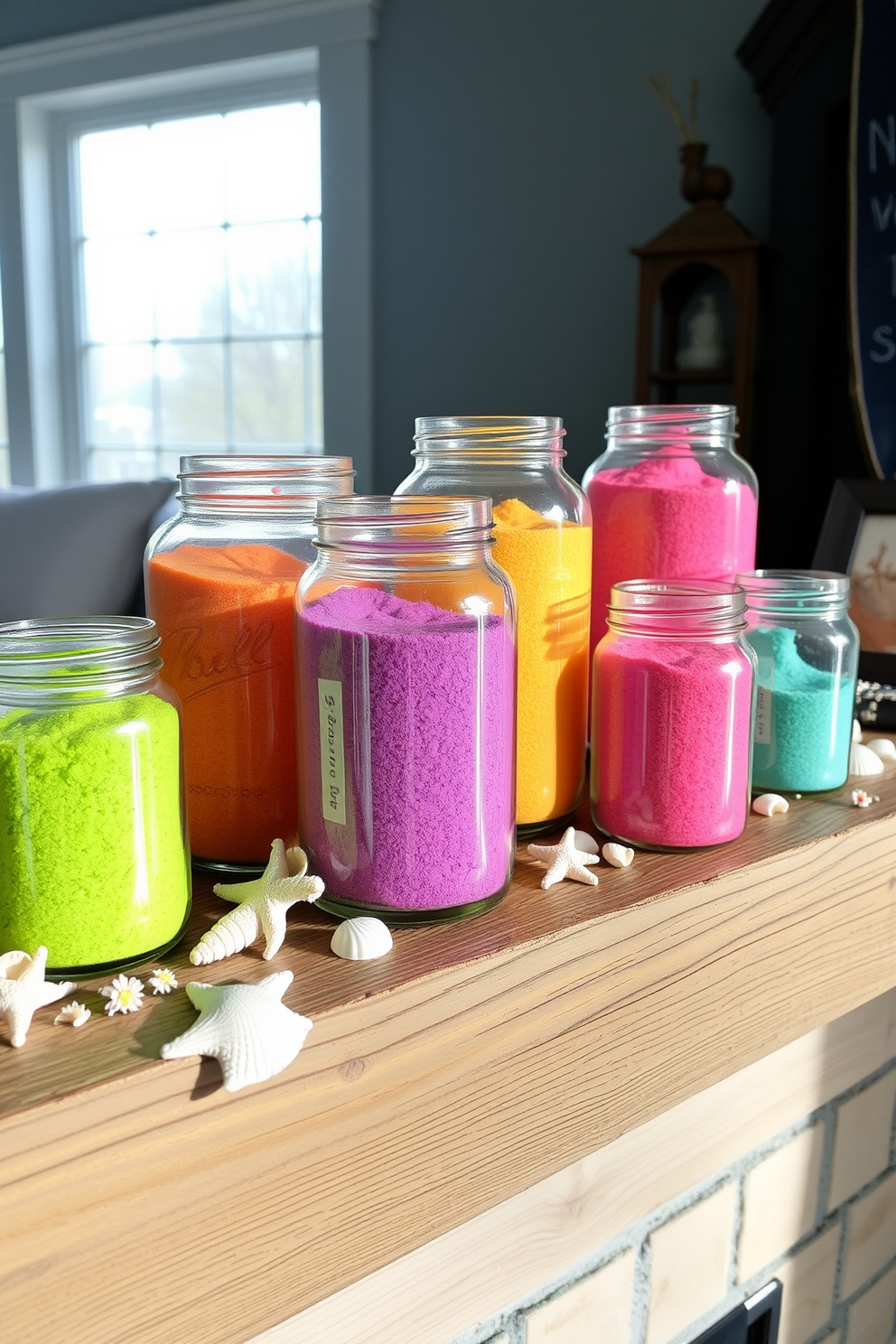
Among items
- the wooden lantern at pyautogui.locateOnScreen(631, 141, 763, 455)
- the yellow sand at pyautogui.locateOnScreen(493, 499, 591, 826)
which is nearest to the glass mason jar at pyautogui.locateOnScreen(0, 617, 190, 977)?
the yellow sand at pyautogui.locateOnScreen(493, 499, 591, 826)

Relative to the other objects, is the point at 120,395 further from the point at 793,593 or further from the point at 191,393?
the point at 793,593

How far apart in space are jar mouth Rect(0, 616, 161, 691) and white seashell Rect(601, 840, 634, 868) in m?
0.26

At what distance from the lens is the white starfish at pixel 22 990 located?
40cm

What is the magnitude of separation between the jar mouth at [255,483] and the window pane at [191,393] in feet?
11.0

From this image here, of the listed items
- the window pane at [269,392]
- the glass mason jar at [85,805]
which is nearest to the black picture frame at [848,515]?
the glass mason jar at [85,805]

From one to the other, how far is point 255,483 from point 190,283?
140 inches

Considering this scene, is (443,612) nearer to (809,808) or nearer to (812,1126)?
(809,808)

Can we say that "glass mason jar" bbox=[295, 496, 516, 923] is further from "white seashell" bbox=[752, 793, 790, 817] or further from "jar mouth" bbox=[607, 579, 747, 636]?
"white seashell" bbox=[752, 793, 790, 817]

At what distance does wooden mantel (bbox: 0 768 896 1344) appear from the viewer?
1.24 feet

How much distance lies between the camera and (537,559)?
60cm

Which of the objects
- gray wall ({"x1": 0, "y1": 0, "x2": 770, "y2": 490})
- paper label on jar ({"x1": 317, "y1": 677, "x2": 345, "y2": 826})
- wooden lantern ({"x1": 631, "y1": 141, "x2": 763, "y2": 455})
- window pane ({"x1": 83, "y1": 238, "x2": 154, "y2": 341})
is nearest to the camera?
paper label on jar ({"x1": 317, "y1": 677, "x2": 345, "y2": 826})

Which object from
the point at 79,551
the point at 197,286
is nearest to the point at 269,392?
the point at 197,286

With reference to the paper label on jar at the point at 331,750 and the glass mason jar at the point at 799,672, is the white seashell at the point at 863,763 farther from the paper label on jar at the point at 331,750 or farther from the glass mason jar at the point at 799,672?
the paper label on jar at the point at 331,750

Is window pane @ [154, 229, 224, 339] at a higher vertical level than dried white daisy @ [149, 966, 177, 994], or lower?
higher
